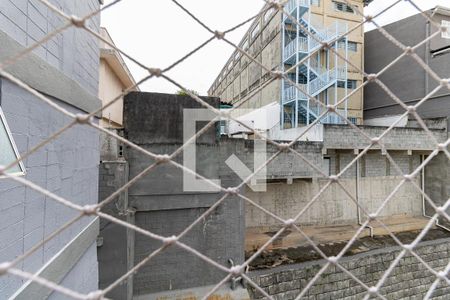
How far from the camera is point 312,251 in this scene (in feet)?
15.3

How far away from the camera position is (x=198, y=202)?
3.79 m

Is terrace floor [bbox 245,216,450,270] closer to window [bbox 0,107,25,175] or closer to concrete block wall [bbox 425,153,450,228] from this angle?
concrete block wall [bbox 425,153,450,228]

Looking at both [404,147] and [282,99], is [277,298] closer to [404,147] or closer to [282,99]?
[404,147]

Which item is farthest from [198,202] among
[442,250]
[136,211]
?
[442,250]

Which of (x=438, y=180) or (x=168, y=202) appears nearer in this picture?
(x=168, y=202)

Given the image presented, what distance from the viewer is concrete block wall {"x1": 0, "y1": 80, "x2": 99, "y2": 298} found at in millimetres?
1068

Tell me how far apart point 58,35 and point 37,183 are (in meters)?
0.99

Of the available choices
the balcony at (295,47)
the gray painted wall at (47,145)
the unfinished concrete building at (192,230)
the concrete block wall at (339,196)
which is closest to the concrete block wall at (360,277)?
the unfinished concrete building at (192,230)

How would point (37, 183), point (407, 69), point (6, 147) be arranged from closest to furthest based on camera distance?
1. point (6, 147)
2. point (37, 183)
3. point (407, 69)

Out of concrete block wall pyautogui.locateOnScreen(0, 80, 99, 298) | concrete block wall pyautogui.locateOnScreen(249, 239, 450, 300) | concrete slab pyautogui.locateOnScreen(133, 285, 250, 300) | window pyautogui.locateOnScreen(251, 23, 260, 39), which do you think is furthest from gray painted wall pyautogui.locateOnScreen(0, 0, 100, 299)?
window pyautogui.locateOnScreen(251, 23, 260, 39)

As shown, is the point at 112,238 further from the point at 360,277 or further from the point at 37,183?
the point at 360,277

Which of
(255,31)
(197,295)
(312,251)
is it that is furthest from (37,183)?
(255,31)

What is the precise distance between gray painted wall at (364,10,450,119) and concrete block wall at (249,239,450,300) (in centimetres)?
469

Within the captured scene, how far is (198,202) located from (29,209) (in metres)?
2.69
